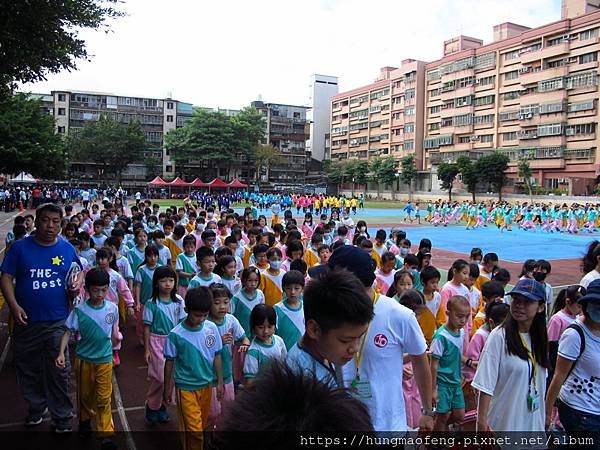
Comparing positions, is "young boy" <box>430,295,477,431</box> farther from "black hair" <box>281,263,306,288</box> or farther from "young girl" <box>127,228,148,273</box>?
"young girl" <box>127,228,148,273</box>

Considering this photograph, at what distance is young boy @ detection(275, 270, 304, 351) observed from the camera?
15.8 feet

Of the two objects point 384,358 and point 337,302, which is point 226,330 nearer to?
point 384,358

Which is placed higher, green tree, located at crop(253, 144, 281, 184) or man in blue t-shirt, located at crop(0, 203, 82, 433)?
green tree, located at crop(253, 144, 281, 184)

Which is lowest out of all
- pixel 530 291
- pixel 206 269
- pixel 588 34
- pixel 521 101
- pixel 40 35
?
pixel 206 269

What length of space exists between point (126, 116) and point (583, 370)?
75.1 m

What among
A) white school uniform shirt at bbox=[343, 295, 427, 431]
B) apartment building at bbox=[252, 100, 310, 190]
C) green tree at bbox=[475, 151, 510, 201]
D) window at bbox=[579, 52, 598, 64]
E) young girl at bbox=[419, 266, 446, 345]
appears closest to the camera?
white school uniform shirt at bbox=[343, 295, 427, 431]

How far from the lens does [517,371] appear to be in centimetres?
292

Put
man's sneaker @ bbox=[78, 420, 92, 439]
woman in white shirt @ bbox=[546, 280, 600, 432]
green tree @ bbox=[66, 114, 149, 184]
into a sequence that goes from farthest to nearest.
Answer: green tree @ bbox=[66, 114, 149, 184], man's sneaker @ bbox=[78, 420, 92, 439], woman in white shirt @ bbox=[546, 280, 600, 432]

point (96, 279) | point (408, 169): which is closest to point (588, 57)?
point (408, 169)

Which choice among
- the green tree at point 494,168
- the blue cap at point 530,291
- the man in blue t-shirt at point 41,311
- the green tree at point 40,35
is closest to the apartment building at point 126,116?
the green tree at point 494,168

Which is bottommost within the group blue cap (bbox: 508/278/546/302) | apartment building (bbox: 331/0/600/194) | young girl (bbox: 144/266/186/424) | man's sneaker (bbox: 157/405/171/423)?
man's sneaker (bbox: 157/405/171/423)

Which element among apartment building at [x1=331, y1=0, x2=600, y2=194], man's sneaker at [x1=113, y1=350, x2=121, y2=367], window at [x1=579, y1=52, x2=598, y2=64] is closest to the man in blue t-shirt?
man's sneaker at [x1=113, y1=350, x2=121, y2=367]

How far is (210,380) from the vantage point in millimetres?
3941

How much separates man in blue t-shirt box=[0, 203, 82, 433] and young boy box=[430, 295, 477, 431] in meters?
3.17
